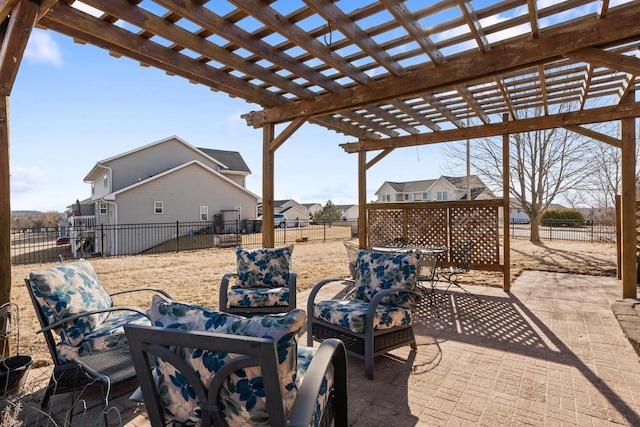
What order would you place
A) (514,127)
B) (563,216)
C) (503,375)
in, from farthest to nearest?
(563,216)
(514,127)
(503,375)

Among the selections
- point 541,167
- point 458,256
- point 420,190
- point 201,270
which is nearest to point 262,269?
point 458,256

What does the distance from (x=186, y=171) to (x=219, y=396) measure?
59.7ft

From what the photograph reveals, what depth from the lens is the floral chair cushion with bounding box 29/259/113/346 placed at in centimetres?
238

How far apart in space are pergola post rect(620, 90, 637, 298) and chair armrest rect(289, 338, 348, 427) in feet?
17.9

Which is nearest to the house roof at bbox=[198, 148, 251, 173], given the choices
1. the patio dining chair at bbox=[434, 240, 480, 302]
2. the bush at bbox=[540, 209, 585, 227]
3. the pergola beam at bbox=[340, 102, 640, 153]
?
the pergola beam at bbox=[340, 102, 640, 153]

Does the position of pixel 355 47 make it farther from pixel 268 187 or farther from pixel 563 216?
pixel 563 216

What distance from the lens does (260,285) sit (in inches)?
168

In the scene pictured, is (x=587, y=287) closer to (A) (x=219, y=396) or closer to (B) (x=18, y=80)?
(A) (x=219, y=396)

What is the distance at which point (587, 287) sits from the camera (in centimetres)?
607

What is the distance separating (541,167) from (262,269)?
14.5 metres

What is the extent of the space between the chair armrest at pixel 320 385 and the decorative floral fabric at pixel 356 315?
3.36ft

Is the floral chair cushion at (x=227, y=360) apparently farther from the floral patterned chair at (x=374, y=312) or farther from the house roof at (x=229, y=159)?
the house roof at (x=229, y=159)

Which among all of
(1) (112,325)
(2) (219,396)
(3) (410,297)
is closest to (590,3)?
(3) (410,297)

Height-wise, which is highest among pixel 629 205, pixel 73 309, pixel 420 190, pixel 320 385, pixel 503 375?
pixel 420 190
